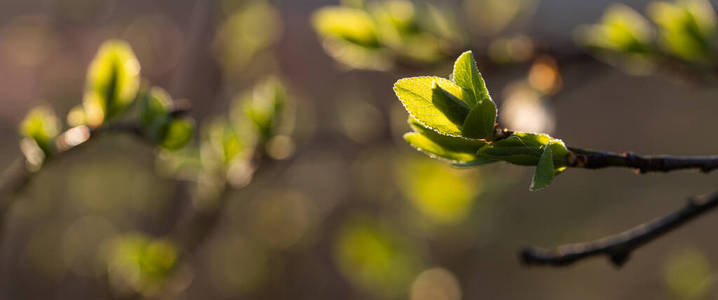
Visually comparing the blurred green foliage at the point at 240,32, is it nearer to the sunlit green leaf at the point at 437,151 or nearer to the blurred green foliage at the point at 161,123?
the blurred green foliage at the point at 161,123

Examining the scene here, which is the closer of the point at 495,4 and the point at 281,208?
the point at 495,4

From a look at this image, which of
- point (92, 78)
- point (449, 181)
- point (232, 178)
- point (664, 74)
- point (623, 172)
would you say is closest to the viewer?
point (92, 78)

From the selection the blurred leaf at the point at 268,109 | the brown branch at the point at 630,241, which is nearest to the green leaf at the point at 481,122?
the brown branch at the point at 630,241

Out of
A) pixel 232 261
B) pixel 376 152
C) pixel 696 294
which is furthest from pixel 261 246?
pixel 696 294

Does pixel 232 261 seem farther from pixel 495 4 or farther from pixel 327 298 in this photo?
pixel 495 4

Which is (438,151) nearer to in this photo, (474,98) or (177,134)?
(474,98)

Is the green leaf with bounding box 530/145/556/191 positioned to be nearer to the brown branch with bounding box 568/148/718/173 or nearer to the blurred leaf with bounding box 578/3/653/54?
the brown branch with bounding box 568/148/718/173
